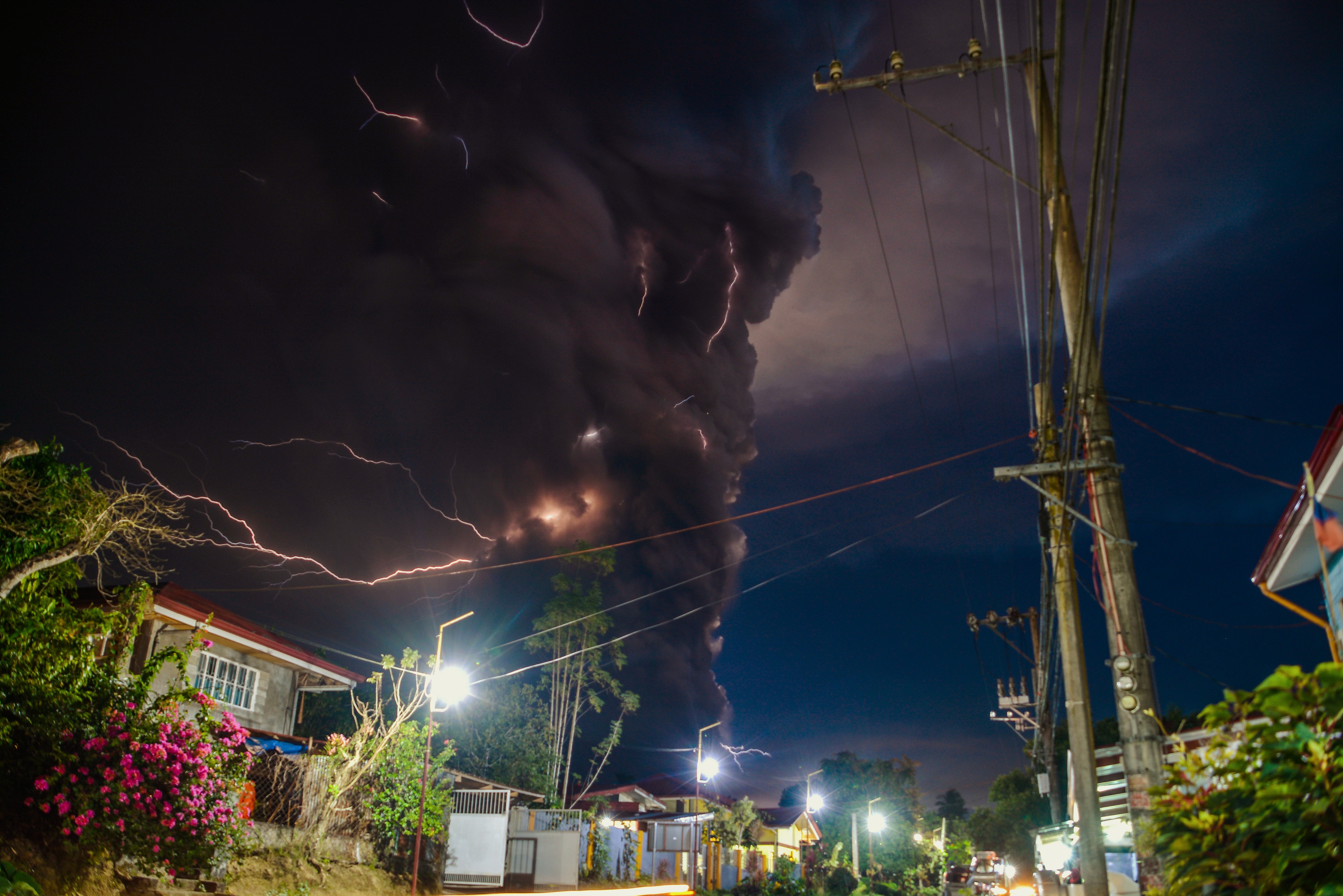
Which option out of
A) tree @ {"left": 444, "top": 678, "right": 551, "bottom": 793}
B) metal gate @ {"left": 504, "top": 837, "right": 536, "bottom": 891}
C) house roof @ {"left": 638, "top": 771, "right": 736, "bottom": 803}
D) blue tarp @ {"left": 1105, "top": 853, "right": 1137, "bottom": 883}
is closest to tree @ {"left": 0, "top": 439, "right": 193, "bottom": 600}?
metal gate @ {"left": 504, "top": 837, "right": 536, "bottom": 891}

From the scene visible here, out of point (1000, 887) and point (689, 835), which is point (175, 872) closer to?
point (689, 835)

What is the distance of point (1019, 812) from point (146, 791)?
210ft

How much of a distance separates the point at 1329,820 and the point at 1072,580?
1042cm

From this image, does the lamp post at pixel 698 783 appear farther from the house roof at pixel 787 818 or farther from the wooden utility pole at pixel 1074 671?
the house roof at pixel 787 818

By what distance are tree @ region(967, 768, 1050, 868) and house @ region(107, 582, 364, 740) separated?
2010 inches

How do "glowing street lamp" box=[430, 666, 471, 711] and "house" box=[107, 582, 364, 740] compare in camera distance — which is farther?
"glowing street lamp" box=[430, 666, 471, 711]

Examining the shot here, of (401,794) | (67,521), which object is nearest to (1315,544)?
(67,521)

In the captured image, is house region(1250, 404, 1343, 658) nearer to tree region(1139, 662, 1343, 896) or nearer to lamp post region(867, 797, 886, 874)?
tree region(1139, 662, 1343, 896)

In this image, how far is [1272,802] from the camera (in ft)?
11.0

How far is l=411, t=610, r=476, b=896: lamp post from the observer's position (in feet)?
63.7

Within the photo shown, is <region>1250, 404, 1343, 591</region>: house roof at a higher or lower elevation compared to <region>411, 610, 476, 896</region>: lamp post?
higher

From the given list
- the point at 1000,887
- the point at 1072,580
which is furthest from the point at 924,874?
the point at 1072,580

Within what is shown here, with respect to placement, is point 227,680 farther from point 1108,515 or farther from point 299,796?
point 1108,515

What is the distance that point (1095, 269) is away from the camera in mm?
6891
